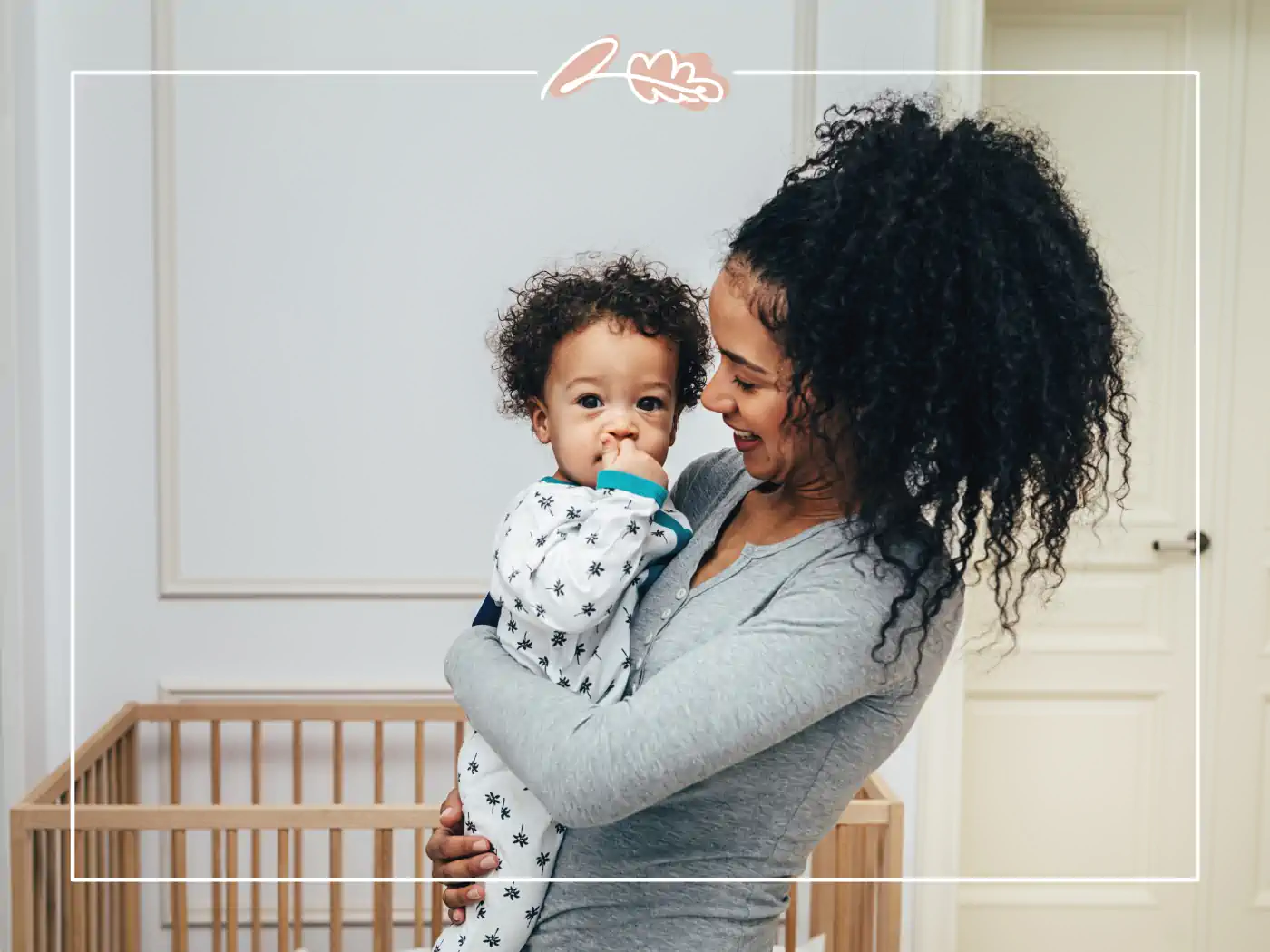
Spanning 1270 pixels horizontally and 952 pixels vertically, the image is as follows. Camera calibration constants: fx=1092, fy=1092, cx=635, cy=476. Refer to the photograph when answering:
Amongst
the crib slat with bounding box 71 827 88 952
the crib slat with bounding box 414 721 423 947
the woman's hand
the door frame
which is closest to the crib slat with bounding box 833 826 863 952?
the door frame

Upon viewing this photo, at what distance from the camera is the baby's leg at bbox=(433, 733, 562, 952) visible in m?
0.95

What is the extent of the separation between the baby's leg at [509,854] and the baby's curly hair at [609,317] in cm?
37

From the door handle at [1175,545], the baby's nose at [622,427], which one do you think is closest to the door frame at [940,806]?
the door handle at [1175,545]

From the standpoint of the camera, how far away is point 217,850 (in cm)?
154

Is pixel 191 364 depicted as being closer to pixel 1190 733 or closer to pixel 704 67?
pixel 704 67

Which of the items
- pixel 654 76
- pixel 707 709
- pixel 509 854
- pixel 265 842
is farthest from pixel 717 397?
pixel 265 842

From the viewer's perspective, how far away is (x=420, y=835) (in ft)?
5.32

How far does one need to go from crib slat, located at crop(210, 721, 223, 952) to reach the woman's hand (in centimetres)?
65

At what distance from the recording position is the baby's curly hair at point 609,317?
1019mm

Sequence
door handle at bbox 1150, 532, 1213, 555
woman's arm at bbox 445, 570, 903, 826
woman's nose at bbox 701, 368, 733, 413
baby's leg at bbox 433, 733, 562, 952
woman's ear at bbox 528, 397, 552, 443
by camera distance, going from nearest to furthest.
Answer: woman's arm at bbox 445, 570, 903, 826
woman's nose at bbox 701, 368, 733, 413
baby's leg at bbox 433, 733, 562, 952
woman's ear at bbox 528, 397, 552, 443
door handle at bbox 1150, 532, 1213, 555

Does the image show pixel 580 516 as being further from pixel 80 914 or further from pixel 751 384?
pixel 80 914

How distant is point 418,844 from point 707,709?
1030mm

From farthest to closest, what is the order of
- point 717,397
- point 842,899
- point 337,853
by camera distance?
1. point 842,899
2. point 337,853
3. point 717,397
